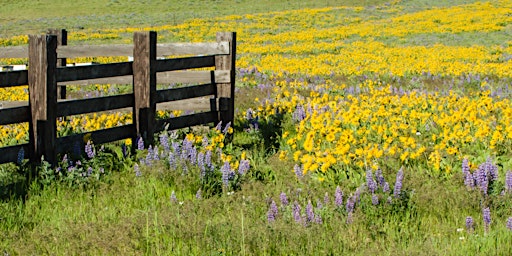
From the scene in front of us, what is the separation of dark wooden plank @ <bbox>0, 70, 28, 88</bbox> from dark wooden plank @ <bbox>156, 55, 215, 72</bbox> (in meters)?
1.93

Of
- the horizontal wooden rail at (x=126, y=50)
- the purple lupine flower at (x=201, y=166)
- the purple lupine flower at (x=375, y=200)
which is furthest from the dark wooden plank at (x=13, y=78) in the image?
the purple lupine flower at (x=375, y=200)

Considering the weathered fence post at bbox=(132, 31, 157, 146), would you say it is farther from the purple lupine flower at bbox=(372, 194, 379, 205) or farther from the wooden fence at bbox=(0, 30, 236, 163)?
the purple lupine flower at bbox=(372, 194, 379, 205)

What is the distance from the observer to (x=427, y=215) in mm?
5535

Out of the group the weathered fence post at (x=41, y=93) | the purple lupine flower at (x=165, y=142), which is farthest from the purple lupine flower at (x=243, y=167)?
the weathered fence post at (x=41, y=93)

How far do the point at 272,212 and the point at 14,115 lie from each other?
345 cm

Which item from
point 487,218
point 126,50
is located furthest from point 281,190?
point 126,50

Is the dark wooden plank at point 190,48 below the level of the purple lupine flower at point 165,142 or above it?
above

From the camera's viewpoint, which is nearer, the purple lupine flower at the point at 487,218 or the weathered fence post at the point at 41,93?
the purple lupine flower at the point at 487,218

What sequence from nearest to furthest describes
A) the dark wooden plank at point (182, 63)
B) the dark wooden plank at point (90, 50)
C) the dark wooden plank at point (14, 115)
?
the dark wooden plank at point (14, 115) → the dark wooden plank at point (182, 63) → the dark wooden plank at point (90, 50)

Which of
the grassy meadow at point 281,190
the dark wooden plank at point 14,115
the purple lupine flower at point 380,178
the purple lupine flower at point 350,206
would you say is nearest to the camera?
the grassy meadow at point 281,190

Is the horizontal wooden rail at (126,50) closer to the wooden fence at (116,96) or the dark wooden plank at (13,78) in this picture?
the wooden fence at (116,96)

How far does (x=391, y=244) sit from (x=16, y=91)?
44.0 ft

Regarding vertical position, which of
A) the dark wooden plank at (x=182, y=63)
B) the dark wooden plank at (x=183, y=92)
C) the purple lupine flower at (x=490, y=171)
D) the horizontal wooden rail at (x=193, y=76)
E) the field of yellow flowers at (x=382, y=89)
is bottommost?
the field of yellow flowers at (x=382, y=89)

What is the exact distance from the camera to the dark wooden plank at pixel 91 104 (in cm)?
757
